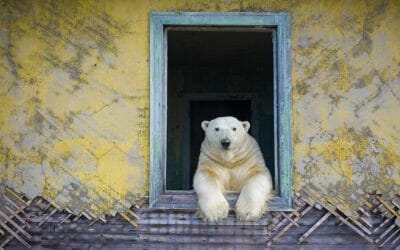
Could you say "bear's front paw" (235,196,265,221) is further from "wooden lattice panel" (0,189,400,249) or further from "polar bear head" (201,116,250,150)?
"polar bear head" (201,116,250,150)

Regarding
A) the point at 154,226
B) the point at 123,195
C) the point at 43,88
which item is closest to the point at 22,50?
the point at 43,88

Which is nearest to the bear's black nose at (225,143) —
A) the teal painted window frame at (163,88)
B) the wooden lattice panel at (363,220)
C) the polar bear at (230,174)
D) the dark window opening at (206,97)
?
the polar bear at (230,174)

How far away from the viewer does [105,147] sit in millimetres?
4043

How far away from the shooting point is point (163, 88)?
161 inches

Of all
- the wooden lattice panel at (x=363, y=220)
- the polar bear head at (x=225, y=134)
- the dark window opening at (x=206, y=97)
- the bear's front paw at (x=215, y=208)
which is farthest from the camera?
the dark window opening at (x=206, y=97)

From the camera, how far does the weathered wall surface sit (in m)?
4.02

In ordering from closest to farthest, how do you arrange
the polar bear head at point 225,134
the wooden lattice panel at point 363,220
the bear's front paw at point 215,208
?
the bear's front paw at point 215,208 < the wooden lattice panel at point 363,220 < the polar bear head at point 225,134

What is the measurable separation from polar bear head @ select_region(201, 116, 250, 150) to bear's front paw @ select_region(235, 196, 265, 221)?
447 millimetres

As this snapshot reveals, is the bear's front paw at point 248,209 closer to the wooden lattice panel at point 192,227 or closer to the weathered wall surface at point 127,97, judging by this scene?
the wooden lattice panel at point 192,227

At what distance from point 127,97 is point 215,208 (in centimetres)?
102

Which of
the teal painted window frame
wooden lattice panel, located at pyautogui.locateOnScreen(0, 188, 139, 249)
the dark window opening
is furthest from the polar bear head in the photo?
the dark window opening

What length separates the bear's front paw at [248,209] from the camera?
379 cm

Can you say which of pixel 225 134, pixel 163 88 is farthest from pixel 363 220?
pixel 163 88

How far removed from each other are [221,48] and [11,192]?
298 centimetres
